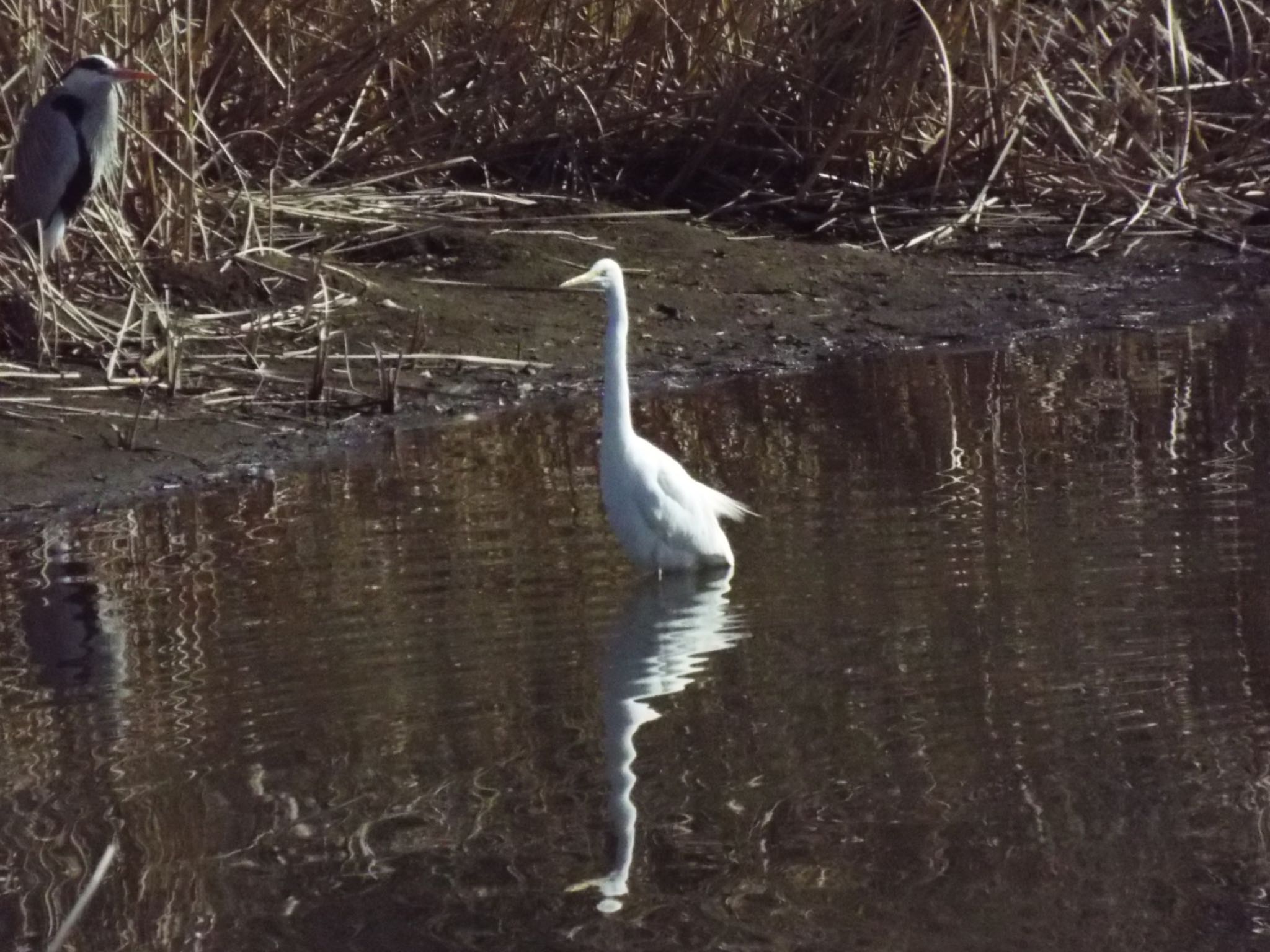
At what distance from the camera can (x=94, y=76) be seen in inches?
355

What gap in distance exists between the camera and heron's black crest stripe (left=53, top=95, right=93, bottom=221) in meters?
8.94

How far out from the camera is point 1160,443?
7301 mm

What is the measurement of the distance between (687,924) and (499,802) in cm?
72

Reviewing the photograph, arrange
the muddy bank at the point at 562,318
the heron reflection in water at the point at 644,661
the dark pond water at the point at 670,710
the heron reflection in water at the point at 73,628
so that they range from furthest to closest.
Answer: the muddy bank at the point at 562,318
the heron reflection in water at the point at 73,628
the heron reflection in water at the point at 644,661
the dark pond water at the point at 670,710

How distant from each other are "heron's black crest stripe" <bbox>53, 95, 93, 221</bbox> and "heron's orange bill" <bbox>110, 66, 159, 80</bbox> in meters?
0.19

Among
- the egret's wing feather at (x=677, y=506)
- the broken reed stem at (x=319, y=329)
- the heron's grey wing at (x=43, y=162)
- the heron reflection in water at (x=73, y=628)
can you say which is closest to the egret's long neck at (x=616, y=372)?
the egret's wing feather at (x=677, y=506)

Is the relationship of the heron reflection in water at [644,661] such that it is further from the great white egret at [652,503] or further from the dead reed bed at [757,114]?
the dead reed bed at [757,114]

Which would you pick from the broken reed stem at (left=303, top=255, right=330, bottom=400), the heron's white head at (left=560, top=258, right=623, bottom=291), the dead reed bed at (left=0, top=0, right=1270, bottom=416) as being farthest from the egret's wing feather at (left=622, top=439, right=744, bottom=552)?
the dead reed bed at (left=0, top=0, right=1270, bottom=416)

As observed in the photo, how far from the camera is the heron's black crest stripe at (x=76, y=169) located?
894 cm

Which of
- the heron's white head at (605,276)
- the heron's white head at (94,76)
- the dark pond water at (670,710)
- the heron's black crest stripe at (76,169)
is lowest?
the dark pond water at (670,710)

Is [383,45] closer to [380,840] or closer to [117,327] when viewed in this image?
[117,327]

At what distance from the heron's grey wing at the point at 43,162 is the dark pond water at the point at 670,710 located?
2.23 meters

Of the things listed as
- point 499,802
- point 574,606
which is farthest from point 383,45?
point 499,802

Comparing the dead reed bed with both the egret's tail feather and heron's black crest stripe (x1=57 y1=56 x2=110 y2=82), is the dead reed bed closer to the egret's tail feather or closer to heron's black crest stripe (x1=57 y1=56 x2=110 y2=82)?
heron's black crest stripe (x1=57 y1=56 x2=110 y2=82)
